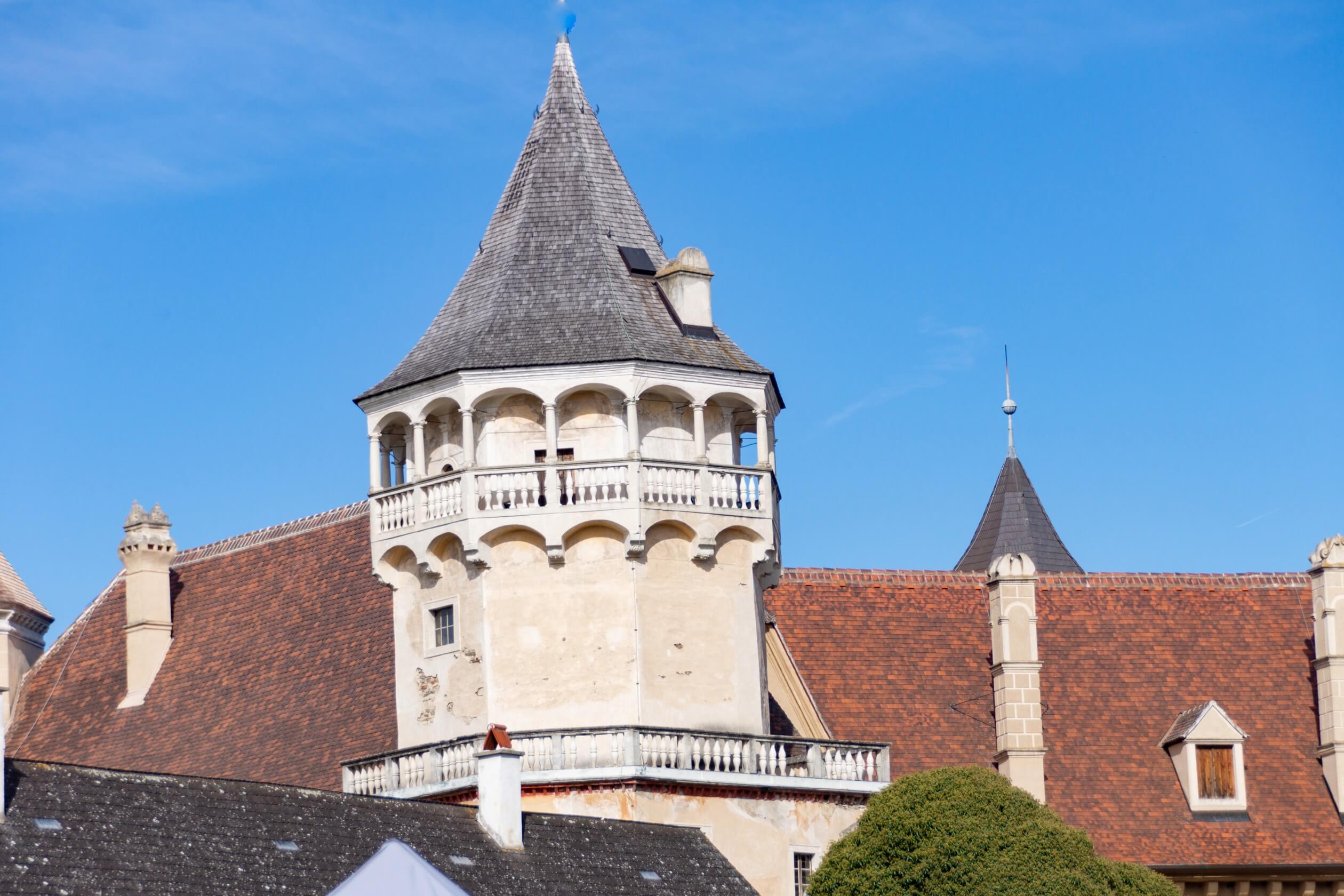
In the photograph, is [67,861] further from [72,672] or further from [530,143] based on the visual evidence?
[72,672]

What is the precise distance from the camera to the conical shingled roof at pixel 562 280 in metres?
43.4

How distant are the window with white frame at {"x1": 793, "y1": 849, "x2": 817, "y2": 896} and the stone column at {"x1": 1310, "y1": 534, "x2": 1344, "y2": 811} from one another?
1176 cm

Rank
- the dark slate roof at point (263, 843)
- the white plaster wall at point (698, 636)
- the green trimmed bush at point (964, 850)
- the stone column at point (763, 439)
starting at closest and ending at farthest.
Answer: the dark slate roof at point (263, 843) < the green trimmed bush at point (964, 850) < the white plaster wall at point (698, 636) < the stone column at point (763, 439)

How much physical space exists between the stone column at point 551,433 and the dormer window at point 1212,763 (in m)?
13.4

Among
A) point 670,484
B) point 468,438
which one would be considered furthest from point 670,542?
point 468,438

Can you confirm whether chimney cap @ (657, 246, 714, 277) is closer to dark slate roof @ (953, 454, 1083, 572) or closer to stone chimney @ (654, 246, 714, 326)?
stone chimney @ (654, 246, 714, 326)

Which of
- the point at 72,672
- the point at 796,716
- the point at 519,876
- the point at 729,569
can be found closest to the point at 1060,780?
the point at 796,716

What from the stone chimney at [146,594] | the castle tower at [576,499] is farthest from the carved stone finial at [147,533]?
the castle tower at [576,499]

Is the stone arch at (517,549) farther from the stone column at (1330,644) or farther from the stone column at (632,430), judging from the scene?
the stone column at (1330,644)

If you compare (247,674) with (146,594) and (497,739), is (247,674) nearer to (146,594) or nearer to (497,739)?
(146,594)

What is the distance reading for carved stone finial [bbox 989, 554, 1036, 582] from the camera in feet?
160

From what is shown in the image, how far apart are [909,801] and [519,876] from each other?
6373 millimetres

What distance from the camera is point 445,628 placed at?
4347 cm

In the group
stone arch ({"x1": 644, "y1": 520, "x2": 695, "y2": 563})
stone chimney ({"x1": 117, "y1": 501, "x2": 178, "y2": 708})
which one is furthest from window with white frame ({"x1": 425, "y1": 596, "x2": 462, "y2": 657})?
stone chimney ({"x1": 117, "y1": 501, "x2": 178, "y2": 708})
